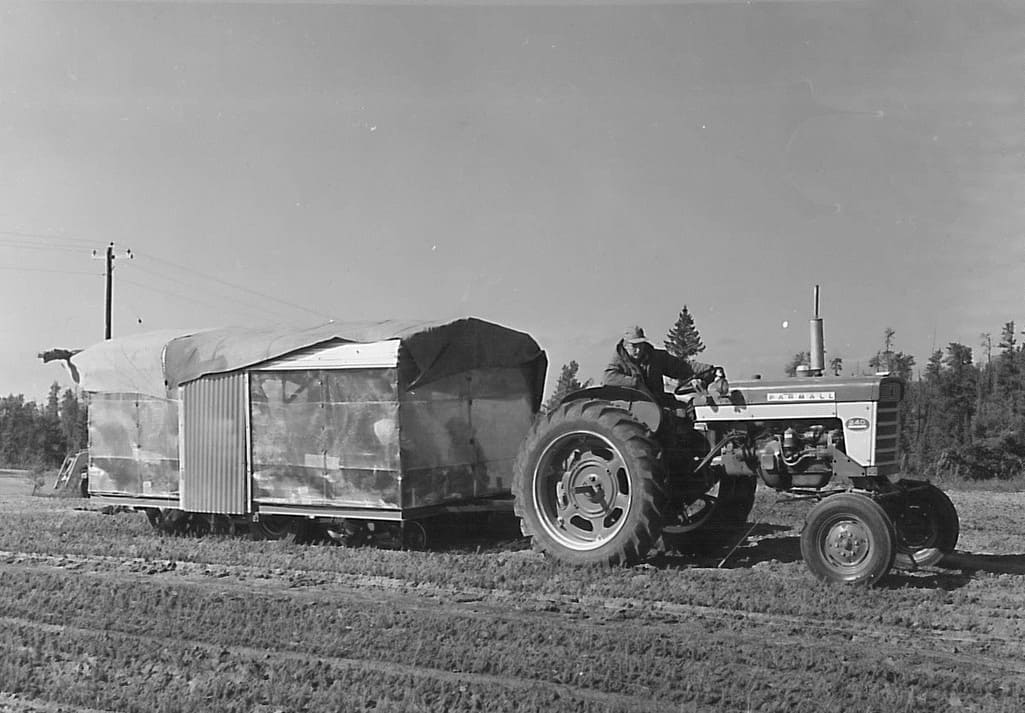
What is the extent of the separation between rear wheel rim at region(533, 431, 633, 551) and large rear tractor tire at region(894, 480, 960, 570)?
236 cm

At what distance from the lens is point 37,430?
1670 inches

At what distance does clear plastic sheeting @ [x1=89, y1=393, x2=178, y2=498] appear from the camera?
1170 cm

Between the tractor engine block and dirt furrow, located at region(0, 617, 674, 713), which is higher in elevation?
the tractor engine block

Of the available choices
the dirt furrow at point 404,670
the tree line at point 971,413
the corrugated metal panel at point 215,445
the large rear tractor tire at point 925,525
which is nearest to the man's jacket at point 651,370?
the large rear tractor tire at point 925,525

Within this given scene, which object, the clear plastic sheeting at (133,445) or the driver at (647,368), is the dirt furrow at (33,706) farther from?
the clear plastic sheeting at (133,445)

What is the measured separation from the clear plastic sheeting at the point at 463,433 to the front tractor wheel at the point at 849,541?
3.93 m

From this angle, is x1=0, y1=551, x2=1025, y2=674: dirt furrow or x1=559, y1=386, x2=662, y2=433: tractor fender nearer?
x1=0, y1=551, x2=1025, y2=674: dirt furrow

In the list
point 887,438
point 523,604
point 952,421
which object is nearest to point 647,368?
point 887,438

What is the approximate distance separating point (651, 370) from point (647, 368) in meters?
0.05

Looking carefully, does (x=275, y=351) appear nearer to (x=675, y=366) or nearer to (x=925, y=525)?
(x=675, y=366)

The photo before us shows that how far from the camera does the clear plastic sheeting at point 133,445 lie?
11.7 meters

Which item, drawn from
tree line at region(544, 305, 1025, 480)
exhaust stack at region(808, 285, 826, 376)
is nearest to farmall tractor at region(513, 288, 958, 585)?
exhaust stack at region(808, 285, 826, 376)

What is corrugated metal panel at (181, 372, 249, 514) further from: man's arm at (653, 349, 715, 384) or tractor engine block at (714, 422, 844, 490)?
tractor engine block at (714, 422, 844, 490)

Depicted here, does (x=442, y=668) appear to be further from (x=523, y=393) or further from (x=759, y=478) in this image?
(x=523, y=393)
